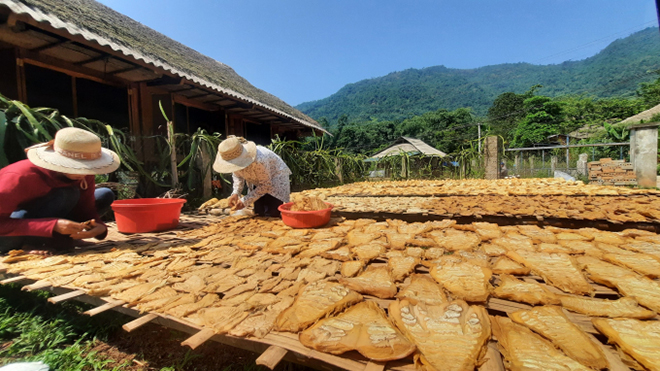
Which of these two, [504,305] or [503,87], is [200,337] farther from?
[503,87]

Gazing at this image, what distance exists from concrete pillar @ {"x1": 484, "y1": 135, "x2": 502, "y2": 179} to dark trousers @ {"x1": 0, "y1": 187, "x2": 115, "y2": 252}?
22.7ft

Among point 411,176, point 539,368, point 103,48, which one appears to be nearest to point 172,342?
point 539,368

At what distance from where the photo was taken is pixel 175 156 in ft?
11.0

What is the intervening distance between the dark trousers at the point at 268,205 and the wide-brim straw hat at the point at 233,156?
0.48 metres

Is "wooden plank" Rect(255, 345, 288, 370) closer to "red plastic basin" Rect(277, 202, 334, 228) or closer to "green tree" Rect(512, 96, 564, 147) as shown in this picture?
"red plastic basin" Rect(277, 202, 334, 228)

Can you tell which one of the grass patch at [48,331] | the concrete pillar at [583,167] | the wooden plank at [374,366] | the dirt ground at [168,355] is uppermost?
the concrete pillar at [583,167]

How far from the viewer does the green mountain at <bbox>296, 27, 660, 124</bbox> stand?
5969 centimetres

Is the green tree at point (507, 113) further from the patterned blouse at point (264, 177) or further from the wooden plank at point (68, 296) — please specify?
the wooden plank at point (68, 296)

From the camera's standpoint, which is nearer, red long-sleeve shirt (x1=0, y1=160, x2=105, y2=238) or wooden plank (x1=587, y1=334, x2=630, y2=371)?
wooden plank (x1=587, y1=334, x2=630, y2=371)

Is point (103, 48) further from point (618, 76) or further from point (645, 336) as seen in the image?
point (618, 76)

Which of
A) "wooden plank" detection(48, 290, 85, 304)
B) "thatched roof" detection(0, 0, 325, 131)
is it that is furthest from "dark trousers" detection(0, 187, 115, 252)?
"thatched roof" detection(0, 0, 325, 131)

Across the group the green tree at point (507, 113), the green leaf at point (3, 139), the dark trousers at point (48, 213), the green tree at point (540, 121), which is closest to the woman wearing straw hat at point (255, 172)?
the dark trousers at point (48, 213)

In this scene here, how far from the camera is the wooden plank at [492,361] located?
627 millimetres

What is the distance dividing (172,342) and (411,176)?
7134mm
